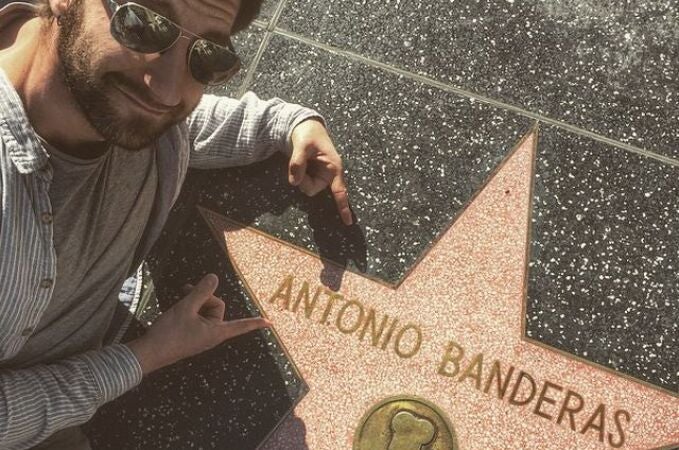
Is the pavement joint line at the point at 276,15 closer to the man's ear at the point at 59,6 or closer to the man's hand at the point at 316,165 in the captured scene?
the man's hand at the point at 316,165

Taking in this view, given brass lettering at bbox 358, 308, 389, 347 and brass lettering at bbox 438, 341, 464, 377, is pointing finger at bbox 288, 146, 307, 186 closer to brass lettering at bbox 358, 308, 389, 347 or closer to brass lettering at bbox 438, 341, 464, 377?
brass lettering at bbox 358, 308, 389, 347

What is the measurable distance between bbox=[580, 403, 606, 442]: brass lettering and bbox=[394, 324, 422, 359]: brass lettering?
54cm

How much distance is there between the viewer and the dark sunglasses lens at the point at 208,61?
1391mm

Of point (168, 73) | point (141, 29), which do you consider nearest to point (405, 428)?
point (168, 73)

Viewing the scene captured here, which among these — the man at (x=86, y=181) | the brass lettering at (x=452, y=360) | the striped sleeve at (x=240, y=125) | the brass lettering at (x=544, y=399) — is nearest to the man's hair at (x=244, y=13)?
the man at (x=86, y=181)

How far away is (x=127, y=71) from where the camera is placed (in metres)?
1.37

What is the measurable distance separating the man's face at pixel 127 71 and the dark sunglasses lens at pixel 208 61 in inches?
0.7

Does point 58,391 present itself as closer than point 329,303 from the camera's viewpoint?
Yes

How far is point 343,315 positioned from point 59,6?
3.85 feet

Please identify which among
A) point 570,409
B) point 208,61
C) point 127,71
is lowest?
point 570,409

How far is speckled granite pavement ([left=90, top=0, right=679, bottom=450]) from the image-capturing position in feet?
6.52

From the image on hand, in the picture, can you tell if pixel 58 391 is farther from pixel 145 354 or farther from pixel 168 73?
pixel 168 73

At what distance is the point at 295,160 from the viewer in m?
1.90

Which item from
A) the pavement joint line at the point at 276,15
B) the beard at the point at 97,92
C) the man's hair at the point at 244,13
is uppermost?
the pavement joint line at the point at 276,15
